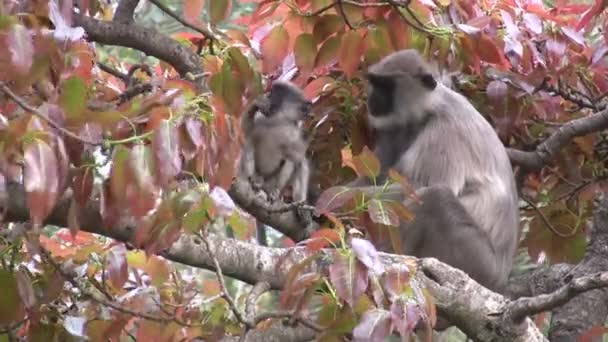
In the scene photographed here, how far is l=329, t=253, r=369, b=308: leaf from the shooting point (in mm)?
2086

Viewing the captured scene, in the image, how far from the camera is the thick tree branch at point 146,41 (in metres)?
3.11

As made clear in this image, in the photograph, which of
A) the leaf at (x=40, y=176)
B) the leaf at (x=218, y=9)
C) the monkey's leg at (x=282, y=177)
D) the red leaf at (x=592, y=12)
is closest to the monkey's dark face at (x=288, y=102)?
the monkey's leg at (x=282, y=177)

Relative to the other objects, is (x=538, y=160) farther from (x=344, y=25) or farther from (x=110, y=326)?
(x=110, y=326)

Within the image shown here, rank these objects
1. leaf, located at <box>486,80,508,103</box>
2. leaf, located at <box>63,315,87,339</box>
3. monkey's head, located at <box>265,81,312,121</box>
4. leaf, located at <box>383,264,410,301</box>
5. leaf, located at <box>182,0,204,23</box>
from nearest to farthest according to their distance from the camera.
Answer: leaf, located at <box>383,264,410,301</box>, leaf, located at <box>63,315,87,339</box>, leaf, located at <box>182,0,204,23</box>, leaf, located at <box>486,80,508,103</box>, monkey's head, located at <box>265,81,312,121</box>

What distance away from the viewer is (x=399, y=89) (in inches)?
178

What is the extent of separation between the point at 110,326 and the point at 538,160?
1.82 m

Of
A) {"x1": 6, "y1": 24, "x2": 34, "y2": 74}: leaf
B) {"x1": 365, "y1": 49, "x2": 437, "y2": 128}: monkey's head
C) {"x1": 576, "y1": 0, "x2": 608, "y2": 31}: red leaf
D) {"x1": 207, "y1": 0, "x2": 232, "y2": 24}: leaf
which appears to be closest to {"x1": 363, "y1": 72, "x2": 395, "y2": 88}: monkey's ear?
{"x1": 365, "y1": 49, "x2": 437, "y2": 128}: monkey's head

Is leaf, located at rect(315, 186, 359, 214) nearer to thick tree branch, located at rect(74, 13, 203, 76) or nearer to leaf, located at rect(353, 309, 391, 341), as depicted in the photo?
leaf, located at rect(353, 309, 391, 341)

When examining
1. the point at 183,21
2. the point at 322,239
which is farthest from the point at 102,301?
the point at 183,21

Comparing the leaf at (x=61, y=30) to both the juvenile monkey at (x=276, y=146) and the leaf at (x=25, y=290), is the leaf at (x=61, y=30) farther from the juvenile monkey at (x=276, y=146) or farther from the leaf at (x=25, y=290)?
the juvenile monkey at (x=276, y=146)

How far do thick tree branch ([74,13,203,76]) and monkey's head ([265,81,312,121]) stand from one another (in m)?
0.56

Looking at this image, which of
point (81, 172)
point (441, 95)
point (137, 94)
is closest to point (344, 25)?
A: point (137, 94)

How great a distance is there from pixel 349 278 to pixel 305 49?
111cm

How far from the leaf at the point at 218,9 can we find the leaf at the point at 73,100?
68cm
